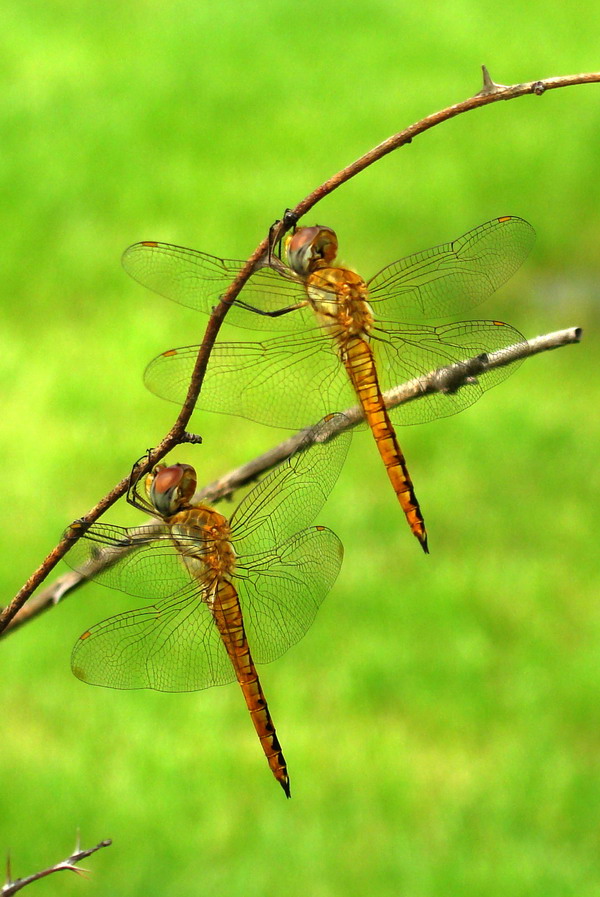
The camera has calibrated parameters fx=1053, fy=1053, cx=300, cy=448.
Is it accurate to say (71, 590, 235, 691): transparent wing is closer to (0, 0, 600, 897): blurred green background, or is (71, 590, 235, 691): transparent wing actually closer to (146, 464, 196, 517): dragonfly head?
(146, 464, 196, 517): dragonfly head

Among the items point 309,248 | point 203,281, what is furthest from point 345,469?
point 309,248

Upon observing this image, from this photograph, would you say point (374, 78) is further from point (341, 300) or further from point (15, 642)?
point (341, 300)

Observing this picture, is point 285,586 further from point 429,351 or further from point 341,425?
point 429,351

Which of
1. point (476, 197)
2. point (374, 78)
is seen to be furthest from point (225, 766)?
point (374, 78)

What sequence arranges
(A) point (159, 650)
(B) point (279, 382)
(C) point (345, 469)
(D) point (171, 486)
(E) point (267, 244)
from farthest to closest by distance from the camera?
(C) point (345, 469)
(B) point (279, 382)
(A) point (159, 650)
(D) point (171, 486)
(E) point (267, 244)

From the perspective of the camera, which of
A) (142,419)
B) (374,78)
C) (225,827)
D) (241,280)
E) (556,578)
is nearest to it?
(241,280)
